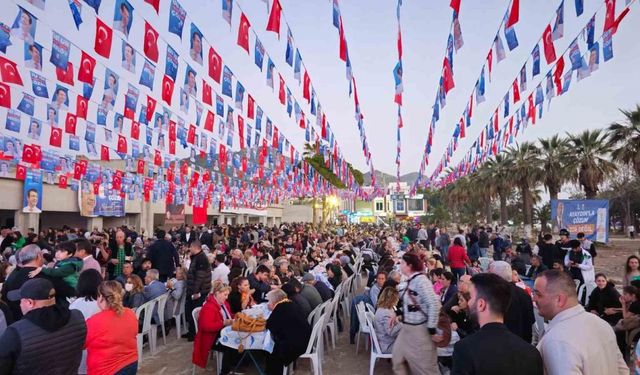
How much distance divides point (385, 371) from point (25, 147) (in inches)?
547

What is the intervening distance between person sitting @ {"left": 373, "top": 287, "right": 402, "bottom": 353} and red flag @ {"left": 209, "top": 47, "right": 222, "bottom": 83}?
4952mm

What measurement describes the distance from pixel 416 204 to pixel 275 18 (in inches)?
3326

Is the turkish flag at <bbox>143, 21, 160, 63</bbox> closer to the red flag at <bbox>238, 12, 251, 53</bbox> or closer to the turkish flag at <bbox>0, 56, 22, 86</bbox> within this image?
the red flag at <bbox>238, 12, 251, 53</bbox>

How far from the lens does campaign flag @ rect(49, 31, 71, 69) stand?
6848 mm

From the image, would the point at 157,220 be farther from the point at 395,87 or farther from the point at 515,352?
the point at 515,352

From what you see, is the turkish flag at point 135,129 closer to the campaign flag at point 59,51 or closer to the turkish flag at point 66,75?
the turkish flag at point 66,75

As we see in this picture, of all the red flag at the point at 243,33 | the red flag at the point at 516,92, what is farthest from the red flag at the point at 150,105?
the red flag at the point at 516,92

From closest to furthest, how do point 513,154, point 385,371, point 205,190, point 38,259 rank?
point 38,259 → point 385,371 → point 205,190 → point 513,154

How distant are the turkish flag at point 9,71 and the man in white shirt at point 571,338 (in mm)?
8821

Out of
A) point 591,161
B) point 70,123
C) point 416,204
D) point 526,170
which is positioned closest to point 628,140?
point 591,161

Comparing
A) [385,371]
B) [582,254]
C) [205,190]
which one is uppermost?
[205,190]

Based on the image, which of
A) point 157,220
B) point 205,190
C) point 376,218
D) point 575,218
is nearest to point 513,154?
point 575,218

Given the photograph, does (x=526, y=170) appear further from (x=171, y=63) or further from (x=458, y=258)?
(x=171, y=63)

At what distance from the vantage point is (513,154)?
3359cm
